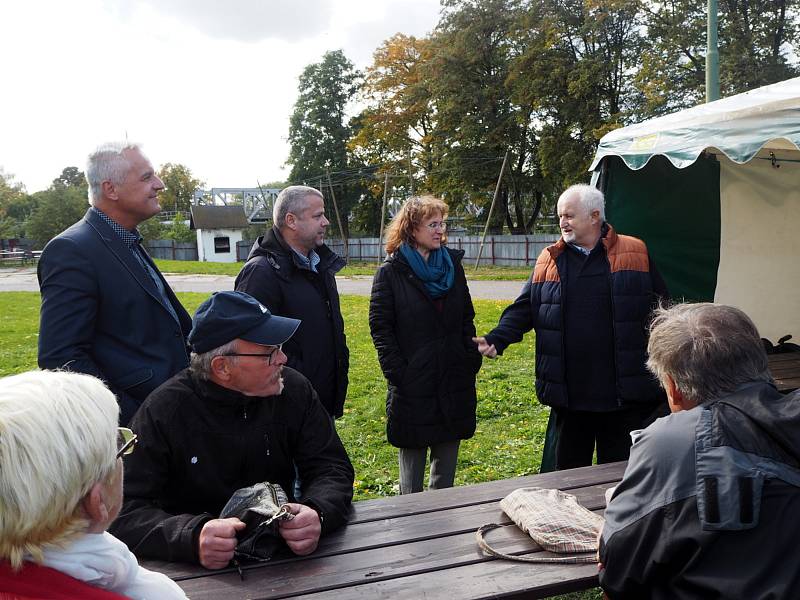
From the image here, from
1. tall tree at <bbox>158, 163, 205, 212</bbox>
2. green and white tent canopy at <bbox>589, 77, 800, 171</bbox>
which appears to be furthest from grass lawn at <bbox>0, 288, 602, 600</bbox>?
tall tree at <bbox>158, 163, 205, 212</bbox>

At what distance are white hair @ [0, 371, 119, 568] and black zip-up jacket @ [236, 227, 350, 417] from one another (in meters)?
2.22

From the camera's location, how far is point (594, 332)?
368 cm

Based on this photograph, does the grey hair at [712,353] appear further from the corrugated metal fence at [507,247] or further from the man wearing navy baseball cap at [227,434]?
the corrugated metal fence at [507,247]

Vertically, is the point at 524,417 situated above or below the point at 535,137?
below

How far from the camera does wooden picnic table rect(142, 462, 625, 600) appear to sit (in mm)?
1896

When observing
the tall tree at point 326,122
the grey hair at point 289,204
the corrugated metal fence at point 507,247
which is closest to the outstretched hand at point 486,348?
the grey hair at point 289,204

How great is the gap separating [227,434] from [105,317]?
858mm

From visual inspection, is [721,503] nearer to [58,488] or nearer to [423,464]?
[58,488]

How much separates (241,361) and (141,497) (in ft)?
1.74

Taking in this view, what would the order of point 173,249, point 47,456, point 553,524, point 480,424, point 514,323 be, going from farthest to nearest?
point 173,249 < point 480,424 < point 514,323 < point 553,524 < point 47,456

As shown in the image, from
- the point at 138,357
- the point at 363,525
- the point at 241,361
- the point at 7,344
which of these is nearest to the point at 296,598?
the point at 363,525

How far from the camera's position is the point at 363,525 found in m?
2.33

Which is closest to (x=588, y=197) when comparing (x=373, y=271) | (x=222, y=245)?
(x=373, y=271)

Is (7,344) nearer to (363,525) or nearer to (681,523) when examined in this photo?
(363,525)
